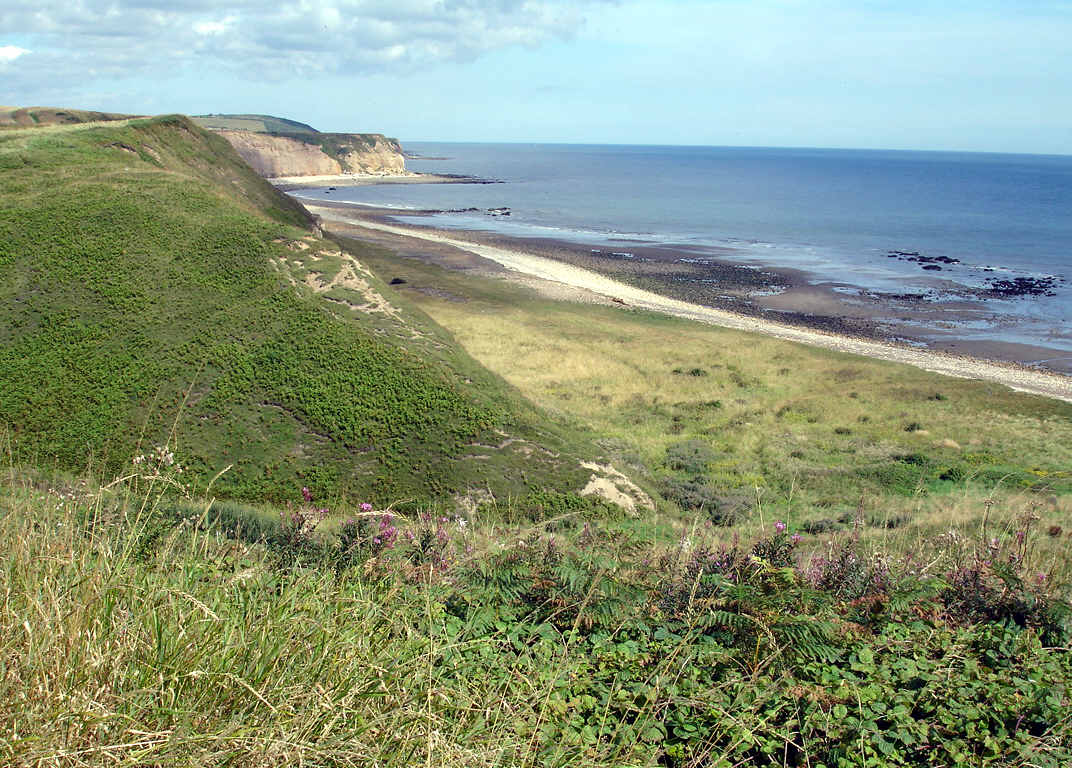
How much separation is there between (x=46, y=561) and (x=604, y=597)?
324 centimetres

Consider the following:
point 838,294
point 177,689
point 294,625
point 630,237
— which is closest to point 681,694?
point 294,625

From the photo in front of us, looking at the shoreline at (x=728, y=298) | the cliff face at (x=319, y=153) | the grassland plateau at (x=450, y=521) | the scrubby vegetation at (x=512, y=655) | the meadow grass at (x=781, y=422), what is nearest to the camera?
the scrubby vegetation at (x=512, y=655)

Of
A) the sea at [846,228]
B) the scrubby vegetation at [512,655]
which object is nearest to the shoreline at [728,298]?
the sea at [846,228]

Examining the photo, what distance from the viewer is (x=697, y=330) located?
137 ft

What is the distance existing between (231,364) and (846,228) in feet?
316

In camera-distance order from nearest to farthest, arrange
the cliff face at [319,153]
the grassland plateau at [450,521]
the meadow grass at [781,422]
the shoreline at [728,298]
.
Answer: the grassland plateau at [450,521], the meadow grass at [781,422], the shoreline at [728,298], the cliff face at [319,153]

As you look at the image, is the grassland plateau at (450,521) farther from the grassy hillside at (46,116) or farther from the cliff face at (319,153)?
the cliff face at (319,153)

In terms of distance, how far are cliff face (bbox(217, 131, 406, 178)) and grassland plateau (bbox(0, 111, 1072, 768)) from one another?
360 feet

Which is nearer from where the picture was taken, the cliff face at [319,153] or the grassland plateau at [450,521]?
the grassland plateau at [450,521]

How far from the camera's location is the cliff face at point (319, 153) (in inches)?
5300

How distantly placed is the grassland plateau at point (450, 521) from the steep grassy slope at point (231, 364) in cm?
9

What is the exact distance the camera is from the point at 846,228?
319ft

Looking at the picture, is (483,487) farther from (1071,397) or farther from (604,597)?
(1071,397)

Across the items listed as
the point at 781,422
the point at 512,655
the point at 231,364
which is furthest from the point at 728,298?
the point at 512,655
